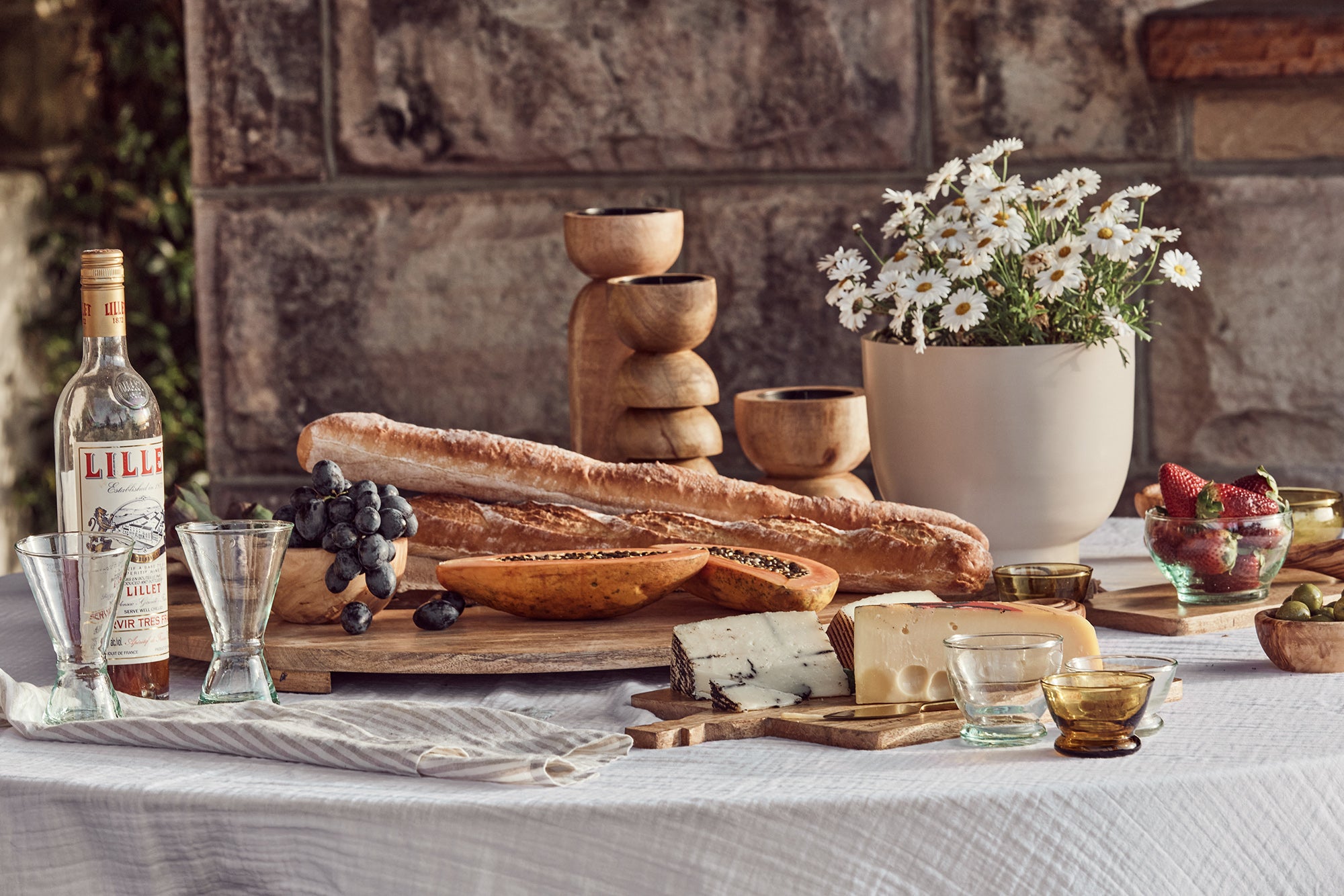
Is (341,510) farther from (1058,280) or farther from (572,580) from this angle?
(1058,280)

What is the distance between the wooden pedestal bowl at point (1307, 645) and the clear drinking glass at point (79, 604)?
86 cm

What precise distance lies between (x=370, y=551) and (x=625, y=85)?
5.05 feet

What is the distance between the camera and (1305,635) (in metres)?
1.21

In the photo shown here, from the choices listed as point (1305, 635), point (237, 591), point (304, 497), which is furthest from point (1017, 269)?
point (237, 591)

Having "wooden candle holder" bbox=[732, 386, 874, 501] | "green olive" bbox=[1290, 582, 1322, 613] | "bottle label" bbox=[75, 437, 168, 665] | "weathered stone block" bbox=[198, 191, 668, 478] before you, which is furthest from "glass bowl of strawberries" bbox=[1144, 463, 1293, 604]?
"weathered stone block" bbox=[198, 191, 668, 478]

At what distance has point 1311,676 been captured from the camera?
3.98 feet

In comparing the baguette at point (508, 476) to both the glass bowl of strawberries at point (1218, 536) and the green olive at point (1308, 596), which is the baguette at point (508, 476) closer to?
the glass bowl of strawberries at point (1218, 536)

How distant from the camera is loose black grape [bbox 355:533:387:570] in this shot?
1309mm

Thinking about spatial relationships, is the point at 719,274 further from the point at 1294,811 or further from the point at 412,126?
the point at 1294,811

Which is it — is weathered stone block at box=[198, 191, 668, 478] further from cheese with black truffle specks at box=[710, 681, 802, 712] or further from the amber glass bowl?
cheese with black truffle specks at box=[710, 681, 802, 712]

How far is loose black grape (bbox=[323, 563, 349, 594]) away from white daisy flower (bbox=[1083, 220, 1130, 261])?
0.78 meters

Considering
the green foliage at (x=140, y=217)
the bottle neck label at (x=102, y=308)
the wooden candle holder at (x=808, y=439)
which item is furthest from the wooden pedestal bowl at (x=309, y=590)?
the green foliage at (x=140, y=217)

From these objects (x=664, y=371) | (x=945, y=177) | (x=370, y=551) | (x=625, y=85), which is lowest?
(x=370, y=551)

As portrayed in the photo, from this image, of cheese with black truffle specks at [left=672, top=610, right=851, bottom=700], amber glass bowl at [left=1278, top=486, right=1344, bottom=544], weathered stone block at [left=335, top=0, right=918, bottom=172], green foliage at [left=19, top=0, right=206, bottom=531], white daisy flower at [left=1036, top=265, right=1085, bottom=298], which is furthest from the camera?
green foliage at [left=19, top=0, right=206, bottom=531]
